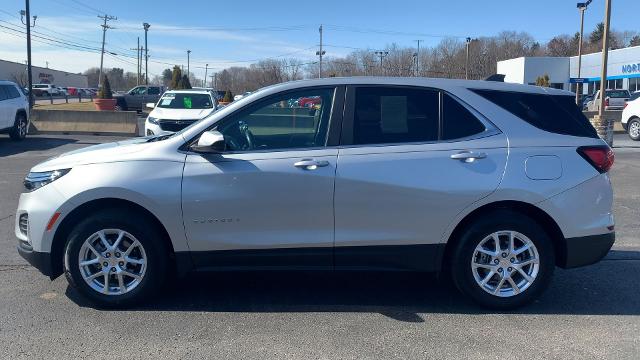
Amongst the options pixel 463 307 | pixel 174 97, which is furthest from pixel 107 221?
pixel 174 97

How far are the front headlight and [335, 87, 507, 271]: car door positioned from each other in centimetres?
219

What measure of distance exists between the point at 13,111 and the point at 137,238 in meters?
15.3

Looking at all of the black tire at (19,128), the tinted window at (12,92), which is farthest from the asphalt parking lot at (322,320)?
the black tire at (19,128)

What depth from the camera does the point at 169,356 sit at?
12.6 ft

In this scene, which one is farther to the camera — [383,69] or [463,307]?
[383,69]

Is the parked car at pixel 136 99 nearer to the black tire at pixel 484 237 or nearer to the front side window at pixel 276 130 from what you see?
the front side window at pixel 276 130

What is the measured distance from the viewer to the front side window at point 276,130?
462 centimetres

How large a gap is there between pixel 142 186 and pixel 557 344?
321 centimetres

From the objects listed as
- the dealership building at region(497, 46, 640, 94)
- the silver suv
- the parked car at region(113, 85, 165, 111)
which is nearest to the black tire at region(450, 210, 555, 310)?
the silver suv

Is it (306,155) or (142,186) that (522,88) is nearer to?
(306,155)

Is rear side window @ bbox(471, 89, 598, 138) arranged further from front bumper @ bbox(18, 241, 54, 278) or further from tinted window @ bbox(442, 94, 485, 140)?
front bumper @ bbox(18, 241, 54, 278)

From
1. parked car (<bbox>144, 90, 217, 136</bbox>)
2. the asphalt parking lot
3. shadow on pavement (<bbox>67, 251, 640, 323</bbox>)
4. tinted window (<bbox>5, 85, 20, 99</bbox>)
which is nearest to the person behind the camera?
the asphalt parking lot

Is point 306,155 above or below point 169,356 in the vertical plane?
above

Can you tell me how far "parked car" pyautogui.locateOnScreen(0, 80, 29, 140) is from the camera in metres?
17.0
